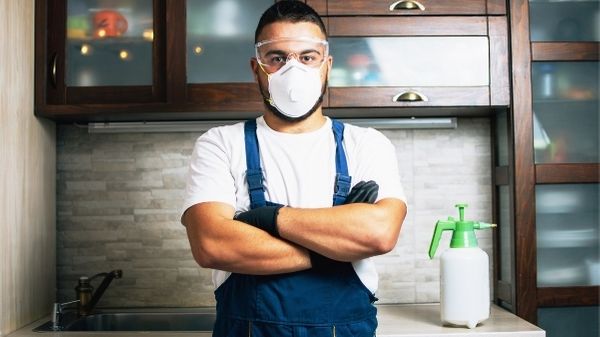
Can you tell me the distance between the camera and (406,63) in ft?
A: 7.52

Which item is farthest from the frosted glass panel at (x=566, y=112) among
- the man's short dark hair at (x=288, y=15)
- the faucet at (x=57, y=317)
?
the faucet at (x=57, y=317)

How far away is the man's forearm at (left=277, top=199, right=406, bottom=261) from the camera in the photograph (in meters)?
1.37

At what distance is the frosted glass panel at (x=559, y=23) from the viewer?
2338 mm

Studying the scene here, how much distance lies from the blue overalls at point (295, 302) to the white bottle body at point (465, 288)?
0.64m

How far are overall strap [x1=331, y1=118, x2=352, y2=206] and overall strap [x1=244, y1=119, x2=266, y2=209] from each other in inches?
6.3

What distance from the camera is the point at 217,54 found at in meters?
2.30

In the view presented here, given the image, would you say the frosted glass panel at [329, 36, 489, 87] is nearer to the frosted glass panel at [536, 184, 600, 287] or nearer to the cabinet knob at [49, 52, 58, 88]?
the frosted glass panel at [536, 184, 600, 287]

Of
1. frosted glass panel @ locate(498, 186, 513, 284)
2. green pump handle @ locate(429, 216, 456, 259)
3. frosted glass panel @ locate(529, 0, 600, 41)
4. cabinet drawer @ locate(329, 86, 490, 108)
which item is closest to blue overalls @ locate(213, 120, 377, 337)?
green pump handle @ locate(429, 216, 456, 259)

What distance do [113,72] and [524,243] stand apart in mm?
1514

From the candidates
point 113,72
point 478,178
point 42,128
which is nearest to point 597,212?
point 478,178

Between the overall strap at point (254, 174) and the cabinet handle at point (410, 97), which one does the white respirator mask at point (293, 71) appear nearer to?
the overall strap at point (254, 174)

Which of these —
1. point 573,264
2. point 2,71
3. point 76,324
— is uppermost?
point 2,71

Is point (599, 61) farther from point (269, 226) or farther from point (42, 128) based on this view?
point (42, 128)

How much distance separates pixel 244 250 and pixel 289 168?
22cm
